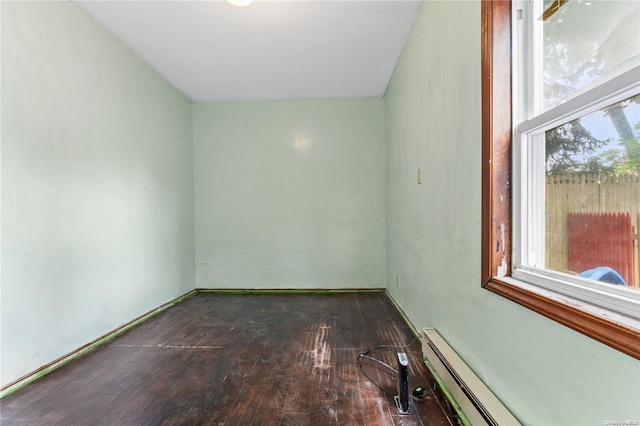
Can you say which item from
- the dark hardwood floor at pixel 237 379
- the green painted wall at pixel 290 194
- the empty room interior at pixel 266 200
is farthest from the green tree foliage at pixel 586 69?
the green painted wall at pixel 290 194

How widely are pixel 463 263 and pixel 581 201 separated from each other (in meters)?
0.71

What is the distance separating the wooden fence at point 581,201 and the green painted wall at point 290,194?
2932mm

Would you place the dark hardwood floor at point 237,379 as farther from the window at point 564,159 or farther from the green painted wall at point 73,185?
the window at point 564,159

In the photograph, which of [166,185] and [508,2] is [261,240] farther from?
[508,2]

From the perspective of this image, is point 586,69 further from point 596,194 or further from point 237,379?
point 237,379

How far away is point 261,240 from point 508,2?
364 centimetres

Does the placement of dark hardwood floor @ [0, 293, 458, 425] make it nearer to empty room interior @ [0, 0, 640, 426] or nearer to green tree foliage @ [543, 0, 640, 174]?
empty room interior @ [0, 0, 640, 426]

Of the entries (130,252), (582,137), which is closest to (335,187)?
(130,252)

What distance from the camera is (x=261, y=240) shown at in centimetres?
417

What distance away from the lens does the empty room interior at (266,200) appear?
1479 mm

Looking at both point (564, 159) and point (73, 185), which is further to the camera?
point (73, 185)

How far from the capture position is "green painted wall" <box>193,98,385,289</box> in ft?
13.4

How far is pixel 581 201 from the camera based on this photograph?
100 centimetres

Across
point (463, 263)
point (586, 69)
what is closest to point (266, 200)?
point (463, 263)
